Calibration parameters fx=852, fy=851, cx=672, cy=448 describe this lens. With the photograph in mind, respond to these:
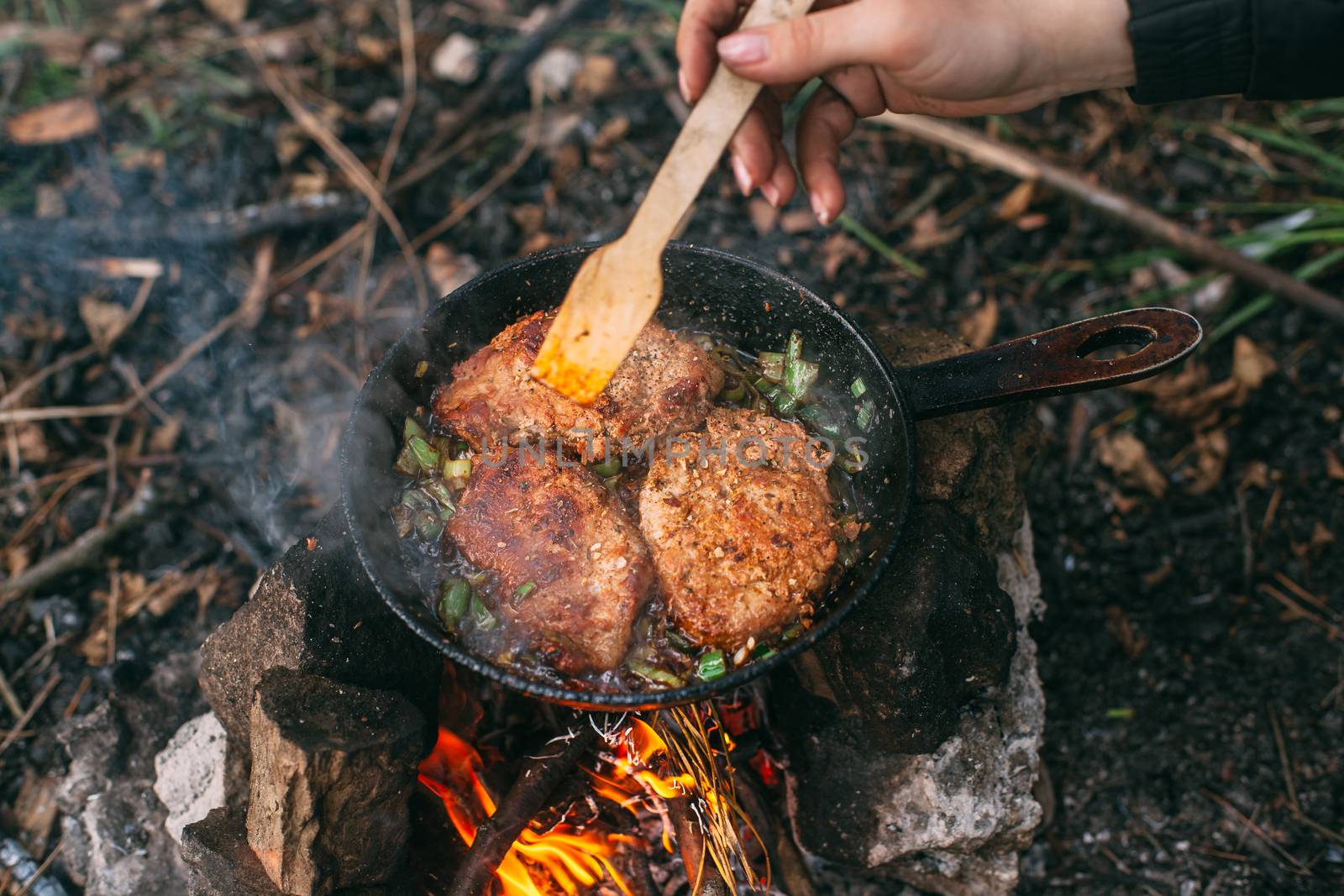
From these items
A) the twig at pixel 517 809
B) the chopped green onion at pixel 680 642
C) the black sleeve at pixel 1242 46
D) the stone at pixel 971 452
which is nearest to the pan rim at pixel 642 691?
the chopped green onion at pixel 680 642

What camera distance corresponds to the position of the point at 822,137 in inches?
127

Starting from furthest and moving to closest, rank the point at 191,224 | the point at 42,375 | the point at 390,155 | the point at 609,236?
the point at 390,155, the point at 191,224, the point at 609,236, the point at 42,375

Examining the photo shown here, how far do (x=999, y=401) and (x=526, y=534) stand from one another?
4.91 ft

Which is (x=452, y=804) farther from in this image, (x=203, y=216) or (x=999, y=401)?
(x=203, y=216)

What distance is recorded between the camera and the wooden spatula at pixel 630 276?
91.8 inches

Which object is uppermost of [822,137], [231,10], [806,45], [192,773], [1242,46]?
[806,45]

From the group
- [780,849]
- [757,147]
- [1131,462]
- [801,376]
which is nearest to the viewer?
[801,376]

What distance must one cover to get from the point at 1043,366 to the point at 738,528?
3.42 feet

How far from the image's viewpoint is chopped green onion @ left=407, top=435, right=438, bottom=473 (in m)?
2.78

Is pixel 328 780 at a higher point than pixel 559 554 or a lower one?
lower

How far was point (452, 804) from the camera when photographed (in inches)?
114

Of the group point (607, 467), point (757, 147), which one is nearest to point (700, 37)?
point (757, 147)

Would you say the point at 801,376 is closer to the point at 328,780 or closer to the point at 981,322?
the point at 981,322

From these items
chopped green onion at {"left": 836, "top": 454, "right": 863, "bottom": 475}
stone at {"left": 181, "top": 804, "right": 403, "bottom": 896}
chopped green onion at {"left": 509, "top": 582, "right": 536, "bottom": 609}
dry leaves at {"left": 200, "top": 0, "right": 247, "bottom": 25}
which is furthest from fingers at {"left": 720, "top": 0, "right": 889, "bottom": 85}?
dry leaves at {"left": 200, "top": 0, "right": 247, "bottom": 25}
